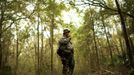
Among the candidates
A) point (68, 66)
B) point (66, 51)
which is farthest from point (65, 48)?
point (68, 66)

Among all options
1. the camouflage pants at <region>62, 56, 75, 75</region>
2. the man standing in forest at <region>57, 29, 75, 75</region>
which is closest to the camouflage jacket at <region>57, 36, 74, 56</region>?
the man standing in forest at <region>57, 29, 75, 75</region>

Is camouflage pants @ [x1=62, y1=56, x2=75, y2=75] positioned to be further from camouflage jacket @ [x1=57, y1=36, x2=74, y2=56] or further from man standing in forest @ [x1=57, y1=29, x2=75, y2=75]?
camouflage jacket @ [x1=57, y1=36, x2=74, y2=56]

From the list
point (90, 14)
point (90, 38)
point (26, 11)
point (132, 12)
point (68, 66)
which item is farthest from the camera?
point (90, 38)

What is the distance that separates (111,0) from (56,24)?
331 inches

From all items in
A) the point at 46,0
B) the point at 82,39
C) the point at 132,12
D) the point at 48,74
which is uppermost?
the point at 46,0

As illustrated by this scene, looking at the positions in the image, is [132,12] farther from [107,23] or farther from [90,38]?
[90,38]

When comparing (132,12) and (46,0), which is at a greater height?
(46,0)

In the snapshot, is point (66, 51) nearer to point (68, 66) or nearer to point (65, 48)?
point (65, 48)

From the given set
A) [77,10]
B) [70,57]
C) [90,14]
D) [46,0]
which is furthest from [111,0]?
[70,57]

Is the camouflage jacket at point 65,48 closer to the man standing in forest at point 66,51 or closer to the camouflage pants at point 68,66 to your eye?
the man standing in forest at point 66,51

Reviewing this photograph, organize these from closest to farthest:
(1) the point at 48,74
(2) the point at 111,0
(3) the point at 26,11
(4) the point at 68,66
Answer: (4) the point at 68,66 → (3) the point at 26,11 → (2) the point at 111,0 → (1) the point at 48,74

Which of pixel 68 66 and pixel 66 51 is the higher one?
pixel 66 51

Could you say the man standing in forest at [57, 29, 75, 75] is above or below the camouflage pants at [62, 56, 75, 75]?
above

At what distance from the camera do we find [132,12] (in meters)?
14.9
